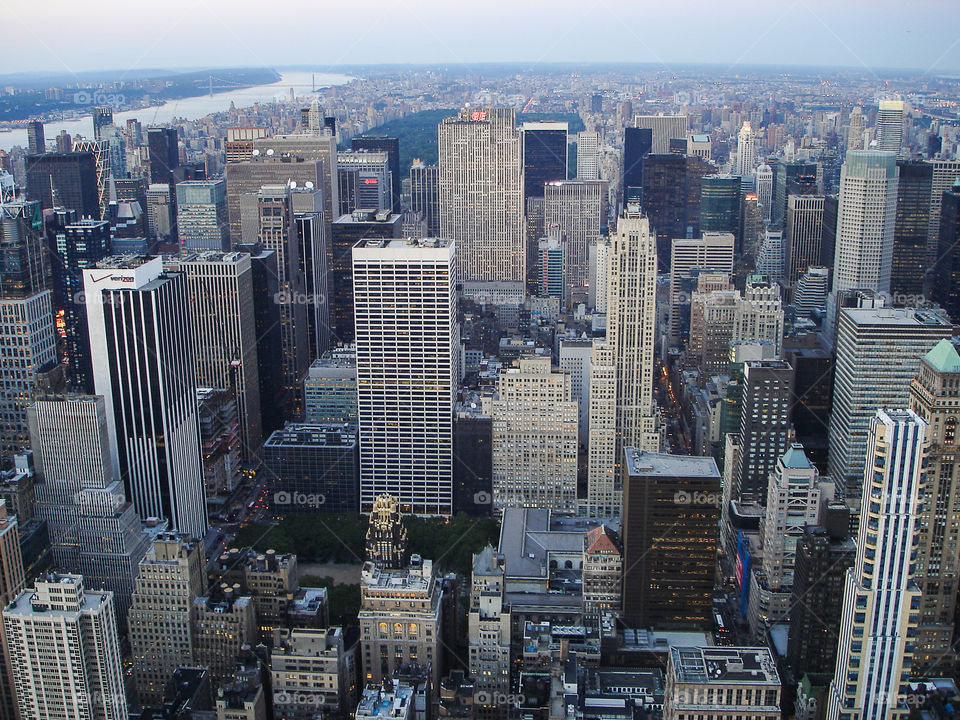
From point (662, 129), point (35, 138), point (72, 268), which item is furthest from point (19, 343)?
point (662, 129)

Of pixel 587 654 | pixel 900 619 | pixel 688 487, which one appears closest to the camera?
pixel 900 619

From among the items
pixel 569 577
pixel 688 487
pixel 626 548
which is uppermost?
pixel 688 487

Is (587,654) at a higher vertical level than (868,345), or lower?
lower

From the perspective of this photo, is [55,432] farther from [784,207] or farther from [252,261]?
[784,207]

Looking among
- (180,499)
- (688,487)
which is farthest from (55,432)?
(688,487)

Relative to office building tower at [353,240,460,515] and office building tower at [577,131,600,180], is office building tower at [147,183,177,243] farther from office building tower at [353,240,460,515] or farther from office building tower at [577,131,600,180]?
office building tower at [577,131,600,180]

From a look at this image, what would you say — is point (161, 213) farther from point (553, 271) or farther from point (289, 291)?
point (553, 271)

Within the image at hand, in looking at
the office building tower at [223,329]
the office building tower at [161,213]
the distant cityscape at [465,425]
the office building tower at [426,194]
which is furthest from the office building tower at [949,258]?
the office building tower at [161,213]
